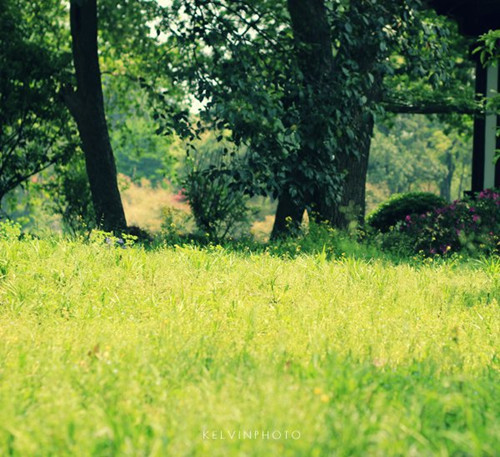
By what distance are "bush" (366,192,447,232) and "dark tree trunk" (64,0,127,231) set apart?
249 inches

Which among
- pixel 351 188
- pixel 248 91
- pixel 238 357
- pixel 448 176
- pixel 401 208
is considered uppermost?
pixel 248 91

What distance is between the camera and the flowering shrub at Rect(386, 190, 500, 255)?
426 inches

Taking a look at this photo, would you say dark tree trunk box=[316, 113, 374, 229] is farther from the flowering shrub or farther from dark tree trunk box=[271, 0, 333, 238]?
the flowering shrub

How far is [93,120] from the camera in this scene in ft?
39.5

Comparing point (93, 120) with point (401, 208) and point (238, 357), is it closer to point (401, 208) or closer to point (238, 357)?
point (401, 208)

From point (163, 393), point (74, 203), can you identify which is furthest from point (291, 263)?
point (74, 203)

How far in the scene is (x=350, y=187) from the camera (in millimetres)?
13328

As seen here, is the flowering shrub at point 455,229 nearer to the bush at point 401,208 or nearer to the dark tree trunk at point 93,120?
the bush at point 401,208

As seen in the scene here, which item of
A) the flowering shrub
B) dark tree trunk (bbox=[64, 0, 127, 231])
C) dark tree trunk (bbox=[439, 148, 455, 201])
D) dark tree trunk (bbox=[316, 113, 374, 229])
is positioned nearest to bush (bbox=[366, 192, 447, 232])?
dark tree trunk (bbox=[316, 113, 374, 229])

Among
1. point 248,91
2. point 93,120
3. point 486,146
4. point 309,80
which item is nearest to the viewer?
point 248,91

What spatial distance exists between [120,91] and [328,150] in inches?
362

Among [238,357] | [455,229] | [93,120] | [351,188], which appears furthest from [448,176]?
[238,357]

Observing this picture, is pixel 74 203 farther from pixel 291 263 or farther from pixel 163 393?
pixel 163 393

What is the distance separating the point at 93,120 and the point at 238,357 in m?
8.68
